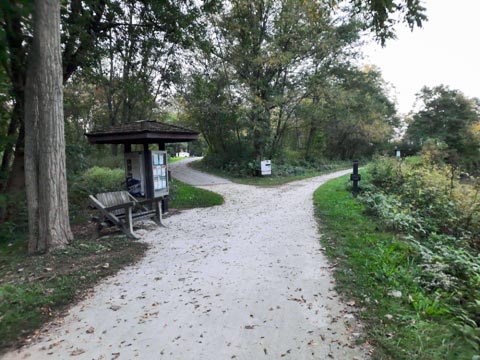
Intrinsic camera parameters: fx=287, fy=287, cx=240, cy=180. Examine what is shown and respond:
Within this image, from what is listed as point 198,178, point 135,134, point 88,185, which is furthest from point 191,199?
point 198,178

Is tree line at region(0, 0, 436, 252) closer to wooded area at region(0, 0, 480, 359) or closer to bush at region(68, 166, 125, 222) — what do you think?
wooded area at region(0, 0, 480, 359)

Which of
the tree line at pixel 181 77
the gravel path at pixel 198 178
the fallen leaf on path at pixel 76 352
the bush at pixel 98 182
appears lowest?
the fallen leaf on path at pixel 76 352

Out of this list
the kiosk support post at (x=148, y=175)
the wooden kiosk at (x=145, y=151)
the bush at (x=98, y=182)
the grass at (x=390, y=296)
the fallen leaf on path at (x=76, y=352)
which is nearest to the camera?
the grass at (x=390, y=296)

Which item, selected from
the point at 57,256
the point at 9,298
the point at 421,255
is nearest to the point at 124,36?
the point at 57,256

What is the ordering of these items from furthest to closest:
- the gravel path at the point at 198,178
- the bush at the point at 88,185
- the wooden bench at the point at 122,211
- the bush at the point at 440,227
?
the gravel path at the point at 198,178 → the bush at the point at 88,185 → the wooden bench at the point at 122,211 → the bush at the point at 440,227

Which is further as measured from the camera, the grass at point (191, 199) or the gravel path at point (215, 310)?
the grass at point (191, 199)

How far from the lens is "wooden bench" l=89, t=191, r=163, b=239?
20.1 feet

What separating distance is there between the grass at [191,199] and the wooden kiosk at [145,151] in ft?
4.92

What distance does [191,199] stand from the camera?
11047mm

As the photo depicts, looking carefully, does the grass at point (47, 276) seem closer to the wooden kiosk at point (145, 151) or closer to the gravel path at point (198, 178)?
the wooden kiosk at point (145, 151)

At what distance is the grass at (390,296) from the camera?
2.36 metres

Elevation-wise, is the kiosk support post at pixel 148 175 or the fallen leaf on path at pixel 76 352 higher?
the kiosk support post at pixel 148 175

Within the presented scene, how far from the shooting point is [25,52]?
6160mm

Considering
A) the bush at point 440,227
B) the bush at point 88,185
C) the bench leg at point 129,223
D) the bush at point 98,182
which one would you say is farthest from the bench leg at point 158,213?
the bush at point 440,227
